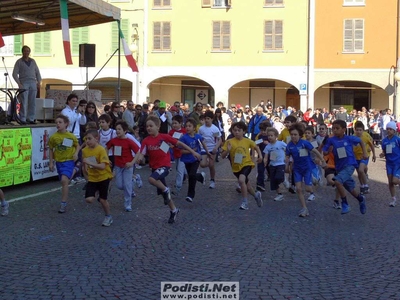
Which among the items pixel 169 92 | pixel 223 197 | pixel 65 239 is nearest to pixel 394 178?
pixel 223 197

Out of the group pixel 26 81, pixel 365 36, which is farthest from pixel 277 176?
pixel 365 36

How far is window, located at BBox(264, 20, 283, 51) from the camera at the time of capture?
120ft

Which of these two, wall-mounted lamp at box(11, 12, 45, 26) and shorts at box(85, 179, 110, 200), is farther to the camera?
wall-mounted lamp at box(11, 12, 45, 26)

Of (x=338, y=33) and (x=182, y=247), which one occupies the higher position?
(x=338, y=33)

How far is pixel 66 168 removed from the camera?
1078 centimetres

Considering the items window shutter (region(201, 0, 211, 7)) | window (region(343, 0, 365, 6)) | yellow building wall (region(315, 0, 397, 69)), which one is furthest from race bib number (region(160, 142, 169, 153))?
window (region(343, 0, 365, 6))

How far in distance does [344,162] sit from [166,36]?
2773 cm

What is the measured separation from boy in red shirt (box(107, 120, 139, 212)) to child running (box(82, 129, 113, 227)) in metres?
0.70

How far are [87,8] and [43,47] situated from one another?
24791mm

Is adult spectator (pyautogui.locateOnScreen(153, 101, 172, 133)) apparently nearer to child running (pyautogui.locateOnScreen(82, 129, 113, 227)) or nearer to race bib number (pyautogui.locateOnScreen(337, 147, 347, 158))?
race bib number (pyautogui.locateOnScreen(337, 147, 347, 158))

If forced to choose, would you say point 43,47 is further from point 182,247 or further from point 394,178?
point 182,247

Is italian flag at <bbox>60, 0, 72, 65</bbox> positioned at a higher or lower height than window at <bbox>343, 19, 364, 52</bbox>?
lower

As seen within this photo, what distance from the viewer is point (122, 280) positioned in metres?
6.48

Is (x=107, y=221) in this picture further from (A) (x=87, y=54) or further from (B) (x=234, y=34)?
(B) (x=234, y=34)
